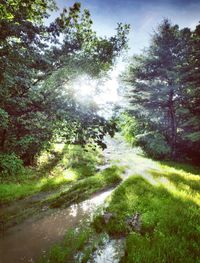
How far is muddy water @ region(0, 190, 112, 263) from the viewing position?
7.03 m

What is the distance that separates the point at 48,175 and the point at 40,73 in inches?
275

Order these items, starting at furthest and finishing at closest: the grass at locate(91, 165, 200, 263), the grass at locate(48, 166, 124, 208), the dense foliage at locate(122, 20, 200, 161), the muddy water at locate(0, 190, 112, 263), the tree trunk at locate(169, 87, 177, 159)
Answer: the tree trunk at locate(169, 87, 177, 159)
the dense foliage at locate(122, 20, 200, 161)
the grass at locate(48, 166, 124, 208)
the muddy water at locate(0, 190, 112, 263)
the grass at locate(91, 165, 200, 263)

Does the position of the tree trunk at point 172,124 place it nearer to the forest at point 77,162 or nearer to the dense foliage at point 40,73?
the forest at point 77,162

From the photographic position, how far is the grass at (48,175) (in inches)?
514

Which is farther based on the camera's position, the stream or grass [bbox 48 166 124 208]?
grass [bbox 48 166 124 208]

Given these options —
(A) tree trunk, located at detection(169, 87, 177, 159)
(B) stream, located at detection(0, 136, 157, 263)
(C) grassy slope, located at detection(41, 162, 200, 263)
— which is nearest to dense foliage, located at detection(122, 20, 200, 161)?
(A) tree trunk, located at detection(169, 87, 177, 159)

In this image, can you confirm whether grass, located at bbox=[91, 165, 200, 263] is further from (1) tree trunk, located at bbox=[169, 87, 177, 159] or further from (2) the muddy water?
(1) tree trunk, located at bbox=[169, 87, 177, 159]

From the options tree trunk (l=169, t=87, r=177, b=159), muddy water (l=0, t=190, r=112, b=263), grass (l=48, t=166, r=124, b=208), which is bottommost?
muddy water (l=0, t=190, r=112, b=263)

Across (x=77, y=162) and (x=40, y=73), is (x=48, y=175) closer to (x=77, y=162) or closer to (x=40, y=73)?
(x=77, y=162)

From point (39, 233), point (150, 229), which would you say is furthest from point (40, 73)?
point (150, 229)

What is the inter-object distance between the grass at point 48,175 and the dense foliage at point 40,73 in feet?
6.33

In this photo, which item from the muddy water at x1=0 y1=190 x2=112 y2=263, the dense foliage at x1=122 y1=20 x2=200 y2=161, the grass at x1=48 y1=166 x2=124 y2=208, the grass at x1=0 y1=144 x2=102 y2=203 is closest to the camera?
the muddy water at x1=0 y1=190 x2=112 y2=263

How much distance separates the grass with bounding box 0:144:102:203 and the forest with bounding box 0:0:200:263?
0.07 m

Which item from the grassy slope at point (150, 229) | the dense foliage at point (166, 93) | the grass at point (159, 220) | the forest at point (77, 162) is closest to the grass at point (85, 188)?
the forest at point (77, 162)
